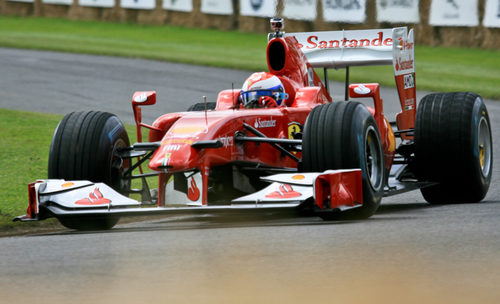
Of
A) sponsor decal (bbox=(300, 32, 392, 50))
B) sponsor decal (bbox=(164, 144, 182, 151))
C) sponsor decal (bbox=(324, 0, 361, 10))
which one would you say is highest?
sponsor decal (bbox=(324, 0, 361, 10))

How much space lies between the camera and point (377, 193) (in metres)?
9.00

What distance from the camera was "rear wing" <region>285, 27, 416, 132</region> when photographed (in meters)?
11.2

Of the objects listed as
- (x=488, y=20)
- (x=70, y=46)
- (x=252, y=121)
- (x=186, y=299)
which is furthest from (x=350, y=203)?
(x=70, y=46)

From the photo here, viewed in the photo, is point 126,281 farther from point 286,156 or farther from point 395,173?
point 395,173

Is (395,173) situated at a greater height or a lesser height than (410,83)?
lesser

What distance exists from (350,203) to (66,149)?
2634mm

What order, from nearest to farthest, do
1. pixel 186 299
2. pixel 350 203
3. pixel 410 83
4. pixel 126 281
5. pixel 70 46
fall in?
pixel 186 299, pixel 126 281, pixel 350 203, pixel 410 83, pixel 70 46

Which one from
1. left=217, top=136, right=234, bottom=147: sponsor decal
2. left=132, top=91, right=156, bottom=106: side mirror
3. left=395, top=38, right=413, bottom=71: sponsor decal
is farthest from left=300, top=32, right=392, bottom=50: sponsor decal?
left=217, top=136, right=234, bottom=147: sponsor decal

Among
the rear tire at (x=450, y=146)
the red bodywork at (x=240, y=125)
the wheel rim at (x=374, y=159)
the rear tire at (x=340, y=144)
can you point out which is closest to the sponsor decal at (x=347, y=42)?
the red bodywork at (x=240, y=125)

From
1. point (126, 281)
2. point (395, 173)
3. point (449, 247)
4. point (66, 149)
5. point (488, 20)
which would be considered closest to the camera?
point (126, 281)

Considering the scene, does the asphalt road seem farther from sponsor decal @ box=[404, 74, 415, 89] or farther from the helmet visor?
sponsor decal @ box=[404, 74, 415, 89]

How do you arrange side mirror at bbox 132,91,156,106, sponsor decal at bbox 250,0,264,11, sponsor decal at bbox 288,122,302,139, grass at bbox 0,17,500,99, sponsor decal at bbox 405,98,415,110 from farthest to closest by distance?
sponsor decal at bbox 250,0,264,11
grass at bbox 0,17,500,99
sponsor decal at bbox 405,98,415,110
side mirror at bbox 132,91,156,106
sponsor decal at bbox 288,122,302,139

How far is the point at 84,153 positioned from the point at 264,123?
1637 mm

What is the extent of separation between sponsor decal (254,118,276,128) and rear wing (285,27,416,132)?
1.90 m
